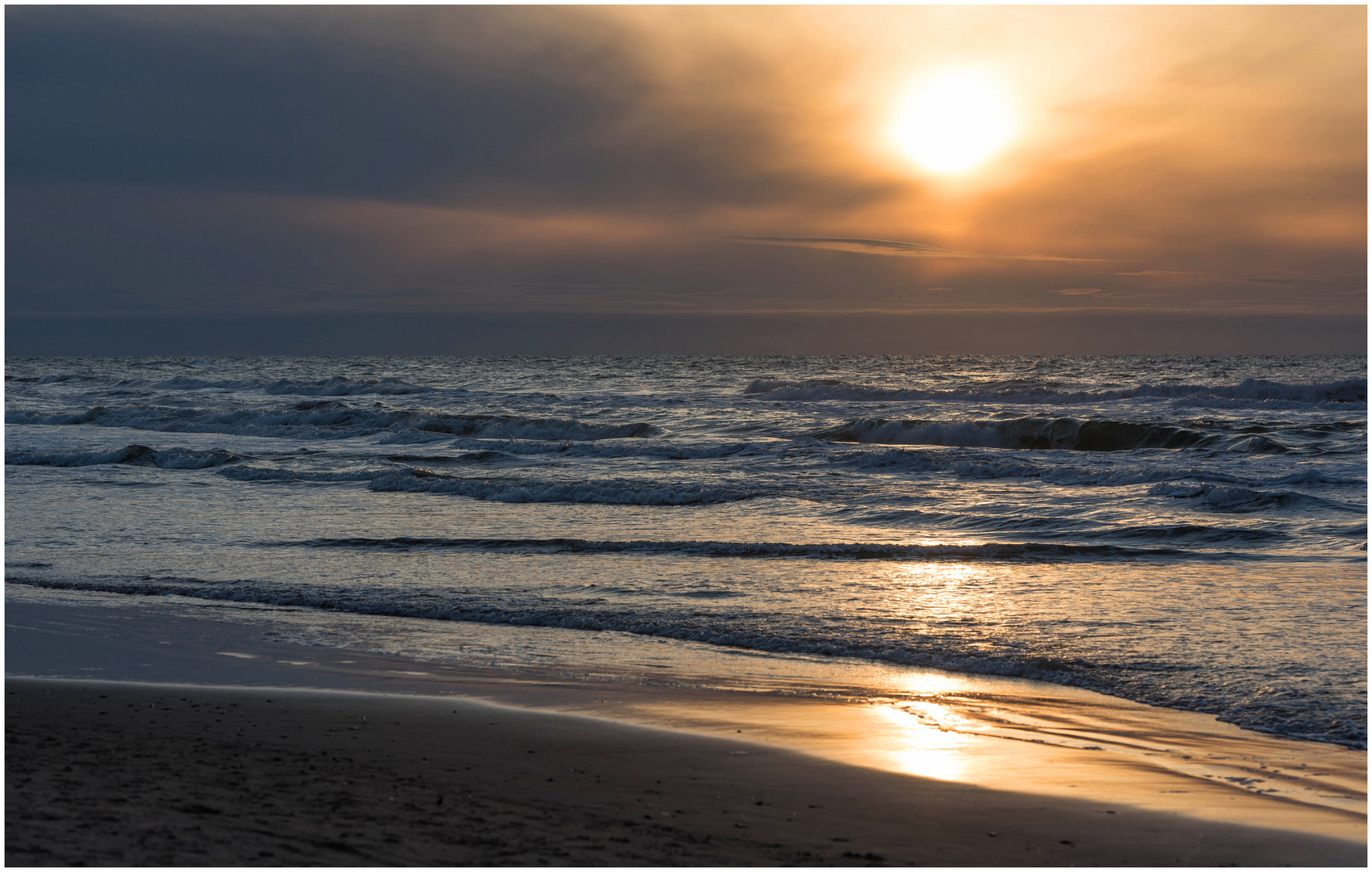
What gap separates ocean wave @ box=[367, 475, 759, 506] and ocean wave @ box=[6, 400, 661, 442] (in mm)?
11315

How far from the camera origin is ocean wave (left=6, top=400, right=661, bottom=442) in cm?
3075

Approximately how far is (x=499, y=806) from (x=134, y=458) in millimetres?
21883

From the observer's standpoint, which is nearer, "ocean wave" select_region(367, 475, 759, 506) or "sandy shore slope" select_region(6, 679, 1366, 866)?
"sandy shore slope" select_region(6, 679, 1366, 866)

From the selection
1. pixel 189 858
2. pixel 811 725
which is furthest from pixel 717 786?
pixel 189 858

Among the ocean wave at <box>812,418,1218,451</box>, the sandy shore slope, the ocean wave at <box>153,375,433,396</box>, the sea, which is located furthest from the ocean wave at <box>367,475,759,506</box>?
the ocean wave at <box>153,375,433,396</box>

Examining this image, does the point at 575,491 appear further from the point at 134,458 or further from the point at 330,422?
the point at 330,422

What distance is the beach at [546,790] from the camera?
3.53 metres

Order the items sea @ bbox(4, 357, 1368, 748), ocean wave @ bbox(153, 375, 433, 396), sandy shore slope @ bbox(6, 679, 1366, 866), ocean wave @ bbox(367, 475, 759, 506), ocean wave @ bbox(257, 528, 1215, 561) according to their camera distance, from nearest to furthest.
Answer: sandy shore slope @ bbox(6, 679, 1366, 866) < sea @ bbox(4, 357, 1368, 748) < ocean wave @ bbox(257, 528, 1215, 561) < ocean wave @ bbox(367, 475, 759, 506) < ocean wave @ bbox(153, 375, 433, 396)

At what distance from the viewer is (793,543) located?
12.0 m

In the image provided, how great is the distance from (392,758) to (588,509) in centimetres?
1074

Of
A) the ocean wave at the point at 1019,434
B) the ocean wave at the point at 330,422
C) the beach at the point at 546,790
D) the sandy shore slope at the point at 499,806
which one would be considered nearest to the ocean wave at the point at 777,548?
the beach at the point at 546,790

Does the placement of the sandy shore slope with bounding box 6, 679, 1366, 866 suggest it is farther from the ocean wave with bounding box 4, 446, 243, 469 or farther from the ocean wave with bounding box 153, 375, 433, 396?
the ocean wave with bounding box 153, 375, 433, 396

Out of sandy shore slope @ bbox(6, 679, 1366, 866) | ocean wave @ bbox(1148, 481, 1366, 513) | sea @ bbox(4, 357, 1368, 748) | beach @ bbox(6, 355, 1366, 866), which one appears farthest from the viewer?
ocean wave @ bbox(1148, 481, 1366, 513)

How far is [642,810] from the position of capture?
4.06 metres
